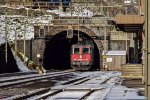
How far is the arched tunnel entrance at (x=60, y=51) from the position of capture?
2190 inches

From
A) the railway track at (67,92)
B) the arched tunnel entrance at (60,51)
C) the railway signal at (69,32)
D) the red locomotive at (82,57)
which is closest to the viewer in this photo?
the railway track at (67,92)

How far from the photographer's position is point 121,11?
66.6 meters

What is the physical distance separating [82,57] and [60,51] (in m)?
8.89

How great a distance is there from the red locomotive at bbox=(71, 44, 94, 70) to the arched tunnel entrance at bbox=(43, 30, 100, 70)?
3417mm

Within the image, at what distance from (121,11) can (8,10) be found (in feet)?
63.4

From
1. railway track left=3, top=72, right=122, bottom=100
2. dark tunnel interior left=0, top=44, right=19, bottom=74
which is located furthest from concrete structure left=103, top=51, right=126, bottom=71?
railway track left=3, top=72, right=122, bottom=100

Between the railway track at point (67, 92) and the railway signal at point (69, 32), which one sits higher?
the railway signal at point (69, 32)

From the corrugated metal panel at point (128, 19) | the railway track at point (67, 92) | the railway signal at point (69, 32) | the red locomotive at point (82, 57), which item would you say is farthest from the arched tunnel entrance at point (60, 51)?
the railway track at point (67, 92)

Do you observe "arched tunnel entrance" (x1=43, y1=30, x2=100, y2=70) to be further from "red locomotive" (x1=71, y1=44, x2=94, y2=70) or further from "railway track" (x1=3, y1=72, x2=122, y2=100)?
"railway track" (x1=3, y1=72, x2=122, y2=100)

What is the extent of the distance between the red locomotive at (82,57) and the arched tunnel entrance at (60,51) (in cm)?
342

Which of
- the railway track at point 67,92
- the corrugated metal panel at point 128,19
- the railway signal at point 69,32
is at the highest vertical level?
the railway signal at point 69,32

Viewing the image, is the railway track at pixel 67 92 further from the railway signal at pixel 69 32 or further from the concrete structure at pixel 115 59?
the railway signal at pixel 69 32

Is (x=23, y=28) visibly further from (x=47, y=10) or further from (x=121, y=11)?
(x=121, y=11)

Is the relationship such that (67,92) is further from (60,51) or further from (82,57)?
(60,51)
